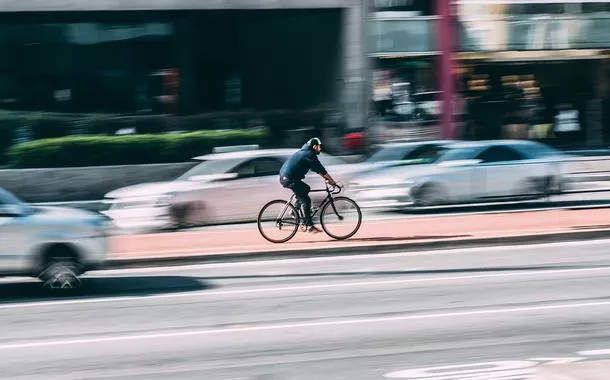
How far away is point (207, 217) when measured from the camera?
799 inches

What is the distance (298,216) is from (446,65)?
1472 cm

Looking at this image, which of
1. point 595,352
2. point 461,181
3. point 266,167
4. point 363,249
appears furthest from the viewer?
point 461,181

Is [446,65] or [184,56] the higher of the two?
[184,56]

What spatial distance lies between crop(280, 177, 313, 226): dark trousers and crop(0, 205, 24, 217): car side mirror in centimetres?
489

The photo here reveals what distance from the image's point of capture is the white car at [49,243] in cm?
1317

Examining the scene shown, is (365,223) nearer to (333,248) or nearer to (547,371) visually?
(333,248)

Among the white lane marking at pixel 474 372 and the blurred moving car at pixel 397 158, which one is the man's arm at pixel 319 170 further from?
the white lane marking at pixel 474 372

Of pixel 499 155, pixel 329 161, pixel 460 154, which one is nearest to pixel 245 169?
pixel 329 161

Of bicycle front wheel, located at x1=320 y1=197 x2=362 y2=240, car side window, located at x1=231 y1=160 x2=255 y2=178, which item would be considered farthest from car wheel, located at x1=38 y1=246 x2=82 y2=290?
car side window, located at x1=231 y1=160 x2=255 y2=178

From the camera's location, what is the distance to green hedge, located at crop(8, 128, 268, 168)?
87.1ft

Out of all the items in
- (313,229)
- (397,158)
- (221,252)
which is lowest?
(221,252)

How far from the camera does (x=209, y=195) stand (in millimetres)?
20281

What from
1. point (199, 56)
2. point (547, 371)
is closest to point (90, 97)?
point (199, 56)

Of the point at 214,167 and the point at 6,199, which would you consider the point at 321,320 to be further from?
the point at 214,167
